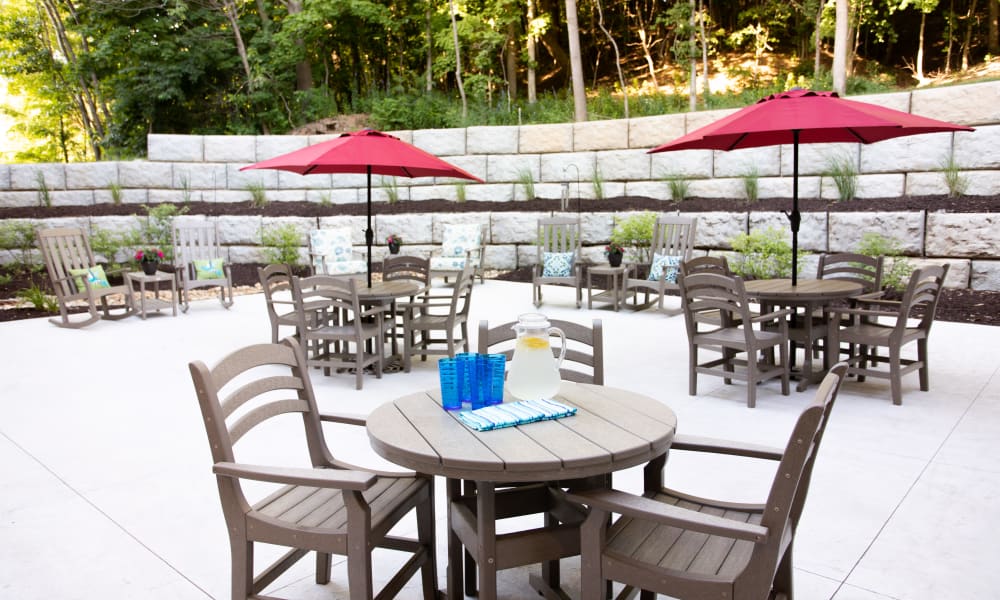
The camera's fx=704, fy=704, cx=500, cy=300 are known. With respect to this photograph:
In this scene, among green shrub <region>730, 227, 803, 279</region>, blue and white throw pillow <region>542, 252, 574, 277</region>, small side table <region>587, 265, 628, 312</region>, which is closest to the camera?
small side table <region>587, 265, 628, 312</region>

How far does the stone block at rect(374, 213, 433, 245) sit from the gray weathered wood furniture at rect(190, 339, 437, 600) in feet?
30.6

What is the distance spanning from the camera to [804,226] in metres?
8.68

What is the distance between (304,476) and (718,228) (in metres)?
8.35

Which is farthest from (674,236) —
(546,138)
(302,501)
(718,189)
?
(302,501)

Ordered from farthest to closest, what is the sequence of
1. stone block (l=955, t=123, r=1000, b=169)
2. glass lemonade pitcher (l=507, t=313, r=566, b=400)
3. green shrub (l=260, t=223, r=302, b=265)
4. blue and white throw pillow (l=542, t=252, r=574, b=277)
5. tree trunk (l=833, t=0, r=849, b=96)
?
green shrub (l=260, t=223, r=302, b=265), tree trunk (l=833, t=0, r=849, b=96), blue and white throw pillow (l=542, t=252, r=574, b=277), stone block (l=955, t=123, r=1000, b=169), glass lemonade pitcher (l=507, t=313, r=566, b=400)

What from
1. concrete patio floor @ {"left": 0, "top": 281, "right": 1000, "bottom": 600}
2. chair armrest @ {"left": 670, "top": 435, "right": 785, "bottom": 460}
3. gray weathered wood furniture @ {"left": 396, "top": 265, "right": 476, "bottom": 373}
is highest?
chair armrest @ {"left": 670, "top": 435, "right": 785, "bottom": 460}

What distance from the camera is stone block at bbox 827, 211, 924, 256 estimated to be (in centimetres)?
791

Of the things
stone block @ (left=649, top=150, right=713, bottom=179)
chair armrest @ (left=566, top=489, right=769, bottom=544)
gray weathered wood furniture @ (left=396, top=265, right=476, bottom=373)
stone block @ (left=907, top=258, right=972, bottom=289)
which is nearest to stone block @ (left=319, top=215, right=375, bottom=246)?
stone block @ (left=649, top=150, right=713, bottom=179)

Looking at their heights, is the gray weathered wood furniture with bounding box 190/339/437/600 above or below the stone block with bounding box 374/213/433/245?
below

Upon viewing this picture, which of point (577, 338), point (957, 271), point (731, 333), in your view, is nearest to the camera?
point (577, 338)

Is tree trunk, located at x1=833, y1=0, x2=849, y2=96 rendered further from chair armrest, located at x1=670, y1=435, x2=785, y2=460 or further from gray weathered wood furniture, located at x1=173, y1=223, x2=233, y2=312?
chair armrest, located at x1=670, y1=435, x2=785, y2=460

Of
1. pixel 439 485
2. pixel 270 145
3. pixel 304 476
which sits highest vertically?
pixel 270 145

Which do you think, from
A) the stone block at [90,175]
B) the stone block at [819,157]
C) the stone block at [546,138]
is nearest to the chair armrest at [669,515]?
the stone block at [819,157]

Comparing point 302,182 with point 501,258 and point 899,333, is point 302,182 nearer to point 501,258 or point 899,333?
point 501,258
